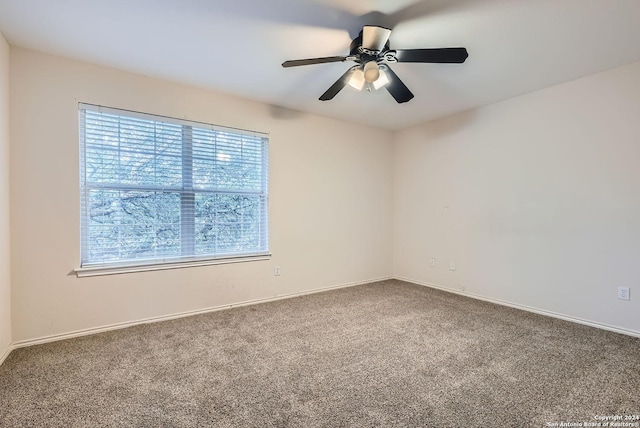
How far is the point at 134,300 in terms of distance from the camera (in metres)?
2.86

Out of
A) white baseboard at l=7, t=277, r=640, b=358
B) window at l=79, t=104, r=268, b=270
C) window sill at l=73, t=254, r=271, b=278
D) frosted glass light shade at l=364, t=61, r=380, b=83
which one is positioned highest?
frosted glass light shade at l=364, t=61, r=380, b=83

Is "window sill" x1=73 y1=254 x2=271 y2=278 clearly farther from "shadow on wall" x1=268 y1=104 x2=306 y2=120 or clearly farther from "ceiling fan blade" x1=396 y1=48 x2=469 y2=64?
"ceiling fan blade" x1=396 y1=48 x2=469 y2=64

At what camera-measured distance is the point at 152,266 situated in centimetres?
294

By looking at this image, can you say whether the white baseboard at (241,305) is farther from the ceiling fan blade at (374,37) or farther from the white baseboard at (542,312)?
the ceiling fan blade at (374,37)

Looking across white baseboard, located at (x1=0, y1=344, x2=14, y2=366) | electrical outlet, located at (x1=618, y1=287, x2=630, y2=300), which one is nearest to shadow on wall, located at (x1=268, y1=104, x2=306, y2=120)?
white baseboard, located at (x1=0, y1=344, x2=14, y2=366)

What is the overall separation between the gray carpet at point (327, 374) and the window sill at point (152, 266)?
538mm

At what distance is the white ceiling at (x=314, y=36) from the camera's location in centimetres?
191

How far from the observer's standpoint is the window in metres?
2.70

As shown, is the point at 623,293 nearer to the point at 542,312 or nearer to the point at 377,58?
the point at 542,312

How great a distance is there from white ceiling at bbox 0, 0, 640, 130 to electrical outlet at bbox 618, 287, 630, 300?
2.00 meters

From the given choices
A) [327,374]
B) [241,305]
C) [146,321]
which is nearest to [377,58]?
[327,374]

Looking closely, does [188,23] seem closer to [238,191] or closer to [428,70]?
[238,191]

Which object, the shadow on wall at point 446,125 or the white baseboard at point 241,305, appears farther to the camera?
the shadow on wall at point 446,125

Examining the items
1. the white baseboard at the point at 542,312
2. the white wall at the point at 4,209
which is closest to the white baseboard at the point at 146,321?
the white wall at the point at 4,209
